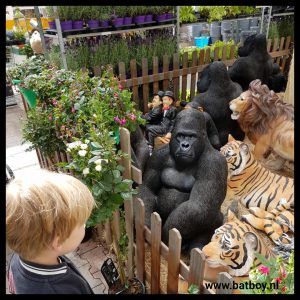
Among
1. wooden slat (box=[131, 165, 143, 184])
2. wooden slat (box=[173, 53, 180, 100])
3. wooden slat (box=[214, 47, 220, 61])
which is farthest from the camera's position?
wooden slat (box=[214, 47, 220, 61])

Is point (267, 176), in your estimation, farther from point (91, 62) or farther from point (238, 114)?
point (91, 62)

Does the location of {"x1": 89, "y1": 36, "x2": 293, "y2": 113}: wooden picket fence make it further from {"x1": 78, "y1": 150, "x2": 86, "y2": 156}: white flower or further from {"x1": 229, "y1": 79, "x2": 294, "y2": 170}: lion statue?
{"x1": 78, "y1": 150, "x2": 86, "y2": 156}: white flower

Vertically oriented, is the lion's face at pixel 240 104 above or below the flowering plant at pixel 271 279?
above

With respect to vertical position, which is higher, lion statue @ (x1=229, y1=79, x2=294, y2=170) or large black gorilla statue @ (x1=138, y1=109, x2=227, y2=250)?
lion statue @ (x1=229, y1=79, x2=294, y2=170)

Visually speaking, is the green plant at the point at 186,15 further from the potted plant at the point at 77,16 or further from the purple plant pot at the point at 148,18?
the potted plant at the point at 77,16

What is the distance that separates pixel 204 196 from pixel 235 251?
1.29ft

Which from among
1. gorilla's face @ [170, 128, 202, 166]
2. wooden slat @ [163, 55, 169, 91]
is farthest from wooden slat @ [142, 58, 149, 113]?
gorilla's face @ [170, 128, 202, 166]

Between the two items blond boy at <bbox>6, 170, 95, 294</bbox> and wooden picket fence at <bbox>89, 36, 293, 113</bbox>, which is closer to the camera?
blond boy at <bbox>6, 170, 95, 294</bbox>

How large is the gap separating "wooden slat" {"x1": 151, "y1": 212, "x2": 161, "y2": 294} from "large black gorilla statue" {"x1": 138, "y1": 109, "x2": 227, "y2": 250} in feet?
1.01

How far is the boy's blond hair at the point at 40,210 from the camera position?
0.94 m

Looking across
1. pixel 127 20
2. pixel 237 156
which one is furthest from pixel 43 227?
pixel 127 20

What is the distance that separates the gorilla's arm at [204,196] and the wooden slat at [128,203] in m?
0.30

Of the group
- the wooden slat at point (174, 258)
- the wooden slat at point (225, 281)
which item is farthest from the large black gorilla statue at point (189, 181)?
the wooden slat at point (225, 281)

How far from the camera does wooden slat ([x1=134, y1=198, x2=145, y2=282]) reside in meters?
1.81
